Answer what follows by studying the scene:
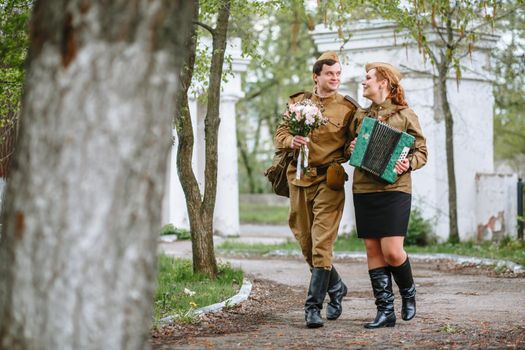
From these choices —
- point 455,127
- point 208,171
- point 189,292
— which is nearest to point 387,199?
point 189,292

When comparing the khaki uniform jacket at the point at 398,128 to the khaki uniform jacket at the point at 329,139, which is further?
the khaki uniform jacket at the point at 329,139

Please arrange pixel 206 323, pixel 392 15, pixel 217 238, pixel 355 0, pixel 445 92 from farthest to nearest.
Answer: pixel 217 238, pixel 445 92, pixel 392 15, pixel 355 0, pixel 206 323

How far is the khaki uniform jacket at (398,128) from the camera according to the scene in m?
7.77

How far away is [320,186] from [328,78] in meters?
0.87

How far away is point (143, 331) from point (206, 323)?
4165mm

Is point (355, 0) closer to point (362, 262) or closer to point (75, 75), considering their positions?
point (362, 262)

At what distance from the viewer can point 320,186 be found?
7.95 meters

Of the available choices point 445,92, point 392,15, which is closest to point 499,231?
point 445,92

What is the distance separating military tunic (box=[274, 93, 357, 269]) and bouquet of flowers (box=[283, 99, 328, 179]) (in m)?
0.10

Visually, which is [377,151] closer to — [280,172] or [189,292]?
[280,172]

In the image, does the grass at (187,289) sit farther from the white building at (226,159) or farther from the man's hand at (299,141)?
the white building at (226,159)

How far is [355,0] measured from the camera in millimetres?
12961

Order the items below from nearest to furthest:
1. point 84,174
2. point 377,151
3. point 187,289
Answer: point 84,174
point 377,151
point 187,289

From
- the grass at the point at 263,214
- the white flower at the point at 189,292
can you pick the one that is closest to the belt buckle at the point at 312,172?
the white flower at the point at 189,292
